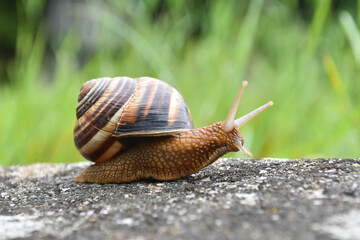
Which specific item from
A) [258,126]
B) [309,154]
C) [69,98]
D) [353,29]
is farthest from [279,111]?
[69,98]

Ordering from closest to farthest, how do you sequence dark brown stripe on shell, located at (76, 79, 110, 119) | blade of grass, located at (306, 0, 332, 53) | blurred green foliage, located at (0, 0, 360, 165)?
dark brown stripe on shell, located at (76, 79, 110, 119) < blade of grass, located at (306, 0, 332, 53) < blurred green foliage, located at (0, 0, 360, 165)

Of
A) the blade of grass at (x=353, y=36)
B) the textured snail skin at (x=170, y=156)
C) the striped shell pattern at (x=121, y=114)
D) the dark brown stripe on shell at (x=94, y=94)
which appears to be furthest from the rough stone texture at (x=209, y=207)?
the blade of grass at (x=353, y=36)

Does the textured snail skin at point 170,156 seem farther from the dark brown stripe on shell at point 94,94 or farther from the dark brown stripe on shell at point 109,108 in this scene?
the dark brown stripe on shell at point 94,94

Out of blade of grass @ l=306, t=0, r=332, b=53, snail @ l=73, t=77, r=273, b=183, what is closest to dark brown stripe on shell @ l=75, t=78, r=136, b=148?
snail @ l=73, t=77, r=273, b=183

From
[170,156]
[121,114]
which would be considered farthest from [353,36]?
[121,114]

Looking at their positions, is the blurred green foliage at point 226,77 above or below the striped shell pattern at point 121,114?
above

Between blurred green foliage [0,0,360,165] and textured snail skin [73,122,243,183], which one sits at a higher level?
blurred green foliage [0,0,360,165]

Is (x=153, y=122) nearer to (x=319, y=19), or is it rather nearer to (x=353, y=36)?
(x=319, y=19)

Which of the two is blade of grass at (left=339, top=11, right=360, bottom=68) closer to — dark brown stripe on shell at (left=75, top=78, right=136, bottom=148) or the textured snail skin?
the textured snail skin
